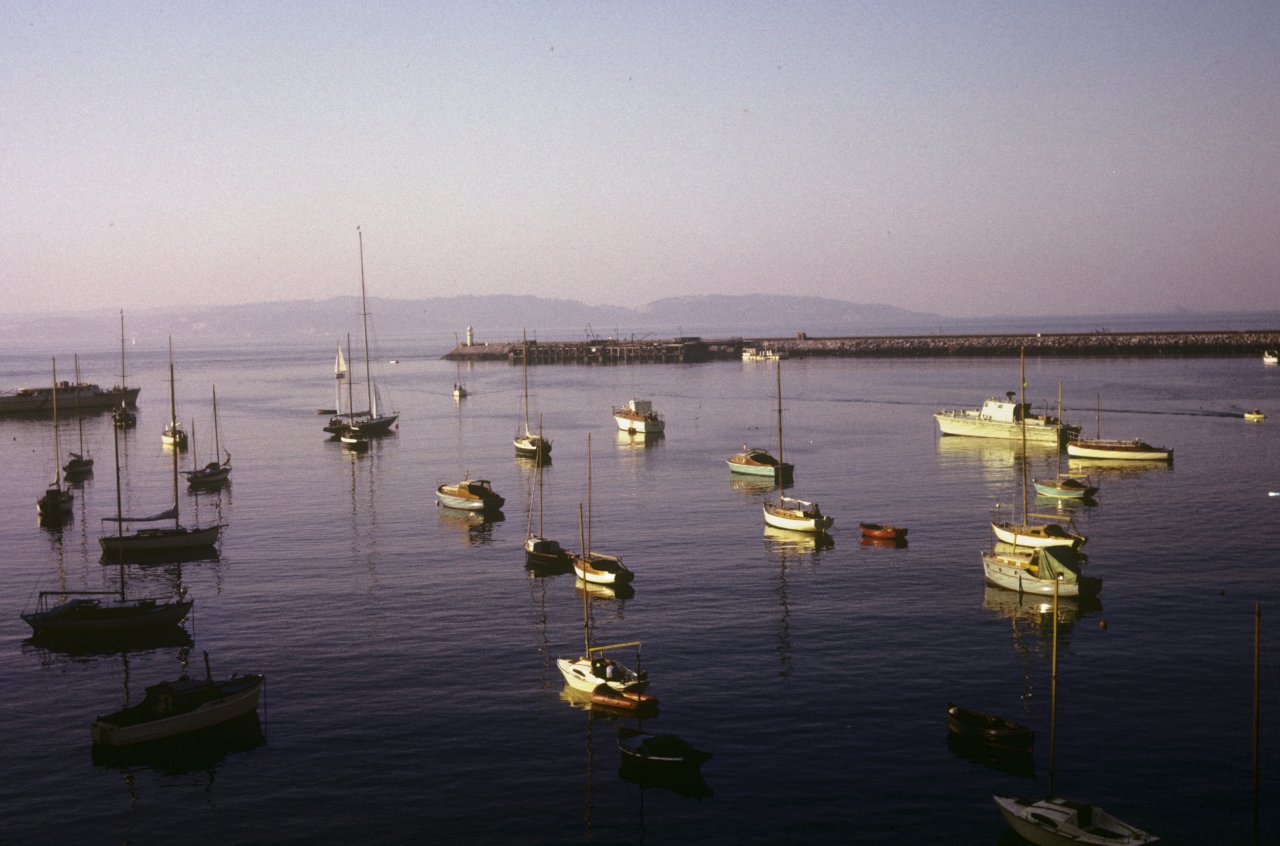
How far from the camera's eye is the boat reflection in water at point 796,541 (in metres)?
73.9

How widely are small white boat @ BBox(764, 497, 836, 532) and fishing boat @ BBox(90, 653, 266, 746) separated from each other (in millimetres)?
41566

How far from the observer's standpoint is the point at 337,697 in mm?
47062

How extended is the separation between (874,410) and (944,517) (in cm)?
8187

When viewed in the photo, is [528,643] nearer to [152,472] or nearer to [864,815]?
[864,815]

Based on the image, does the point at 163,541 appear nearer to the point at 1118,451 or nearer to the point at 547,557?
the point at 547,557

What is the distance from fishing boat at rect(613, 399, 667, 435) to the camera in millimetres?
138250

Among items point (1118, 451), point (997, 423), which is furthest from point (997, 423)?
point (1118, 451)

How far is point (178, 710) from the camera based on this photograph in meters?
44.0

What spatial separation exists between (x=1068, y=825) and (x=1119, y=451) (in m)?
82.4

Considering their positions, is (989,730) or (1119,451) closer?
(989,730)

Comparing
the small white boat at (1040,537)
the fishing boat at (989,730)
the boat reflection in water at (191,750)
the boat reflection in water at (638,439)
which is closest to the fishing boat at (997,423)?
the boat reflection in water at (638,439)

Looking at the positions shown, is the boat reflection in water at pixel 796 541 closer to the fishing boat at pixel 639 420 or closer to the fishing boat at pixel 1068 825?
the fishing boat at pixel 1068 825

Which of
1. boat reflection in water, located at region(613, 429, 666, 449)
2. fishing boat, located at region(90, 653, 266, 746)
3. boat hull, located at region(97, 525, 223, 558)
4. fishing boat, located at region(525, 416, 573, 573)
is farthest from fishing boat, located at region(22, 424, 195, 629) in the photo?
boat reflection in water, located at region(613, 429, 666, 449)

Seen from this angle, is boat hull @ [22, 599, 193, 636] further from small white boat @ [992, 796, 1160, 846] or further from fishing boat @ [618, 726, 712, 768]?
small white boat @ [992, 796, 1160, 846]
